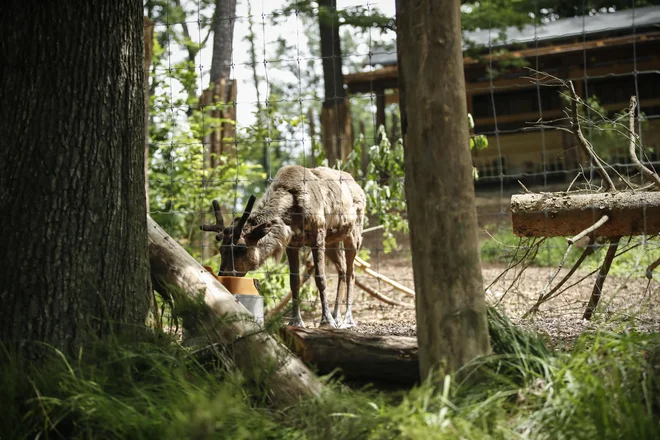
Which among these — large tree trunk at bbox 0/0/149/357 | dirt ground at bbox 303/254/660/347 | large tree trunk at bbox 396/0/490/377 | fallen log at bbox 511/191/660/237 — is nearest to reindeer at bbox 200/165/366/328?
dirt ground at bbox 303/254/660/347

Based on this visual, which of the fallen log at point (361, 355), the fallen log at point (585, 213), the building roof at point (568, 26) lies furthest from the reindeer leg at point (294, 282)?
the building roof at point (568, 26)

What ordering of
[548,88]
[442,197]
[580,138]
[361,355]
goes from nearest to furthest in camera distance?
1. [442,197]
2. [361,355]
3. [580,138]
4. [548,88]

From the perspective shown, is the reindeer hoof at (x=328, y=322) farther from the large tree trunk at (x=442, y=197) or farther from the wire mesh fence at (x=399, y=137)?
the large tree trunk at (x=442, y=197)

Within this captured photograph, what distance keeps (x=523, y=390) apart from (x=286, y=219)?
498 cm

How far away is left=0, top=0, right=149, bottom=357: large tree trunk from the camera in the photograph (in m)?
3.80

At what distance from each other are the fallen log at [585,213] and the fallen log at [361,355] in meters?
1.81

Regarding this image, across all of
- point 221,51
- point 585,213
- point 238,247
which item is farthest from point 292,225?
point 221,51

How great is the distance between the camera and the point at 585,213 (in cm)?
511

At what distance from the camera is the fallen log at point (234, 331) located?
11.5 ft

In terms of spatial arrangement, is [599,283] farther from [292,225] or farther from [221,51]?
[221,51]

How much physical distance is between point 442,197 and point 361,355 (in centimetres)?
101

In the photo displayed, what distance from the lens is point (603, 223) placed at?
500 cm

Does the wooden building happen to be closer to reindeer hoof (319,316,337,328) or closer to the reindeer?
the reindeer

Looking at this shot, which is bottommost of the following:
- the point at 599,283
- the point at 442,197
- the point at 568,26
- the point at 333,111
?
the point at 599,283
